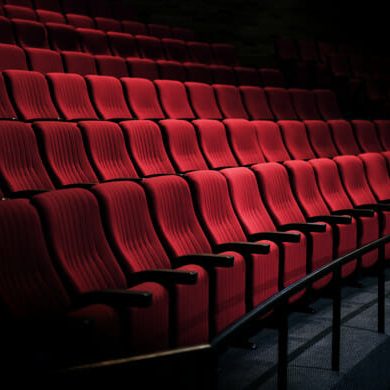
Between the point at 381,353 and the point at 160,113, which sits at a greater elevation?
the point at 160,113

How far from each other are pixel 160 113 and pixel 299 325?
0.38 meters

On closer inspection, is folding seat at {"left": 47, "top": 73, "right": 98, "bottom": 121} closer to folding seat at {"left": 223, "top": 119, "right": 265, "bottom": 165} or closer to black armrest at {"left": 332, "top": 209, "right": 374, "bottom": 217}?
folding seat at {"left": 223, "top": 119, "right": 265, "bottom": 165}

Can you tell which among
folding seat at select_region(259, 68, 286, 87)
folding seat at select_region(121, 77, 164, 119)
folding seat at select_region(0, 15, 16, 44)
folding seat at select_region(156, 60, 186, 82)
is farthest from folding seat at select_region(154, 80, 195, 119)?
folding seat at select_region(259, 68, 286, 87)

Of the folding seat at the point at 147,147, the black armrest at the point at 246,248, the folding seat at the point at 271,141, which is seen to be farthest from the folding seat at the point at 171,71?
the black armrest at the point at 246,248

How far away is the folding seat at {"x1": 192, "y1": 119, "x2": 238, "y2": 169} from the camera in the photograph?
71cm

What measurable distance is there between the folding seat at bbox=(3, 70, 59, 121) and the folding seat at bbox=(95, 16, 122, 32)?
489 mm

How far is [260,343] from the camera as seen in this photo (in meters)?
0.46

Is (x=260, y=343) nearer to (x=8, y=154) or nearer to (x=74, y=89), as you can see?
(x=8, y=154)

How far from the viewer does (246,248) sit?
455 mm

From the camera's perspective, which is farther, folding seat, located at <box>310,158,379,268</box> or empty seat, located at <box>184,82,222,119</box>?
empty seat, located at <box>184,82,222,119</box>

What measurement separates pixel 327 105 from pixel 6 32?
→ 56 centimetres

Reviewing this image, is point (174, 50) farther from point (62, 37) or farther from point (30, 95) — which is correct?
point (30, 95)

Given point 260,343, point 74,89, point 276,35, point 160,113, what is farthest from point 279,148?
point 276,35

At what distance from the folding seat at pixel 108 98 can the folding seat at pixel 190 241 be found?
10.4 inches
